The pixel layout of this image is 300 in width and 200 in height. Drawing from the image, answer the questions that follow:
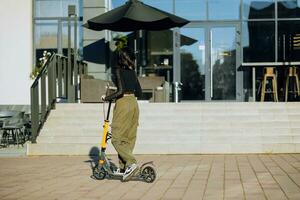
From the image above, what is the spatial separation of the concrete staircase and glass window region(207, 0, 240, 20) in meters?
5.23

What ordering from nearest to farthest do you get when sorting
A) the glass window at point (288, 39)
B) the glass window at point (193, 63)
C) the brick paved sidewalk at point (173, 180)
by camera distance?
the brick paved sidewalk at point (173, 180)
the glass window at point (288, 39)
the glass window at point (193, 63)

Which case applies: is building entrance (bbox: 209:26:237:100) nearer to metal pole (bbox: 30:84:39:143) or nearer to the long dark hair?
metal pole (bbox: 30:84:39:143)

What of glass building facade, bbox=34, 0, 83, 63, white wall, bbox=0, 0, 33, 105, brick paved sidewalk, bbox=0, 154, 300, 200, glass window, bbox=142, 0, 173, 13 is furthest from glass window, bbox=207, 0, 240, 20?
brick paved sidewalk, bbox=0, 154, 300, 200

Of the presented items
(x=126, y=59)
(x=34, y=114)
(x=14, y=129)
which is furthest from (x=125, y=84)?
(x=14, y=129)

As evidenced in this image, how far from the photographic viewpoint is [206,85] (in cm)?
1834

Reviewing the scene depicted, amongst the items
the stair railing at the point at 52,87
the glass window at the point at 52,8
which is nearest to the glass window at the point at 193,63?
the stair railing at the point at 52,87

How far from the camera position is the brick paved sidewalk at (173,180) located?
23.9ft

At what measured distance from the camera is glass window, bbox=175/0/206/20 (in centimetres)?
1845

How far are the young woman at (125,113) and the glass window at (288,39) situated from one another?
1045cm

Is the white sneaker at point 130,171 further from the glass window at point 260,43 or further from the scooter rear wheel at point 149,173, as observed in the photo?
the glass window at point 260,43

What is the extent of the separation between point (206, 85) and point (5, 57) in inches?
250

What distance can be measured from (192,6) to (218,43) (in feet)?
4.67

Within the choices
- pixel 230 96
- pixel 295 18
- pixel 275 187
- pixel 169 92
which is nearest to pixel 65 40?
pixel 169 92

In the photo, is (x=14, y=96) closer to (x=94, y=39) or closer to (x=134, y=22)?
(x=94, y=39)
